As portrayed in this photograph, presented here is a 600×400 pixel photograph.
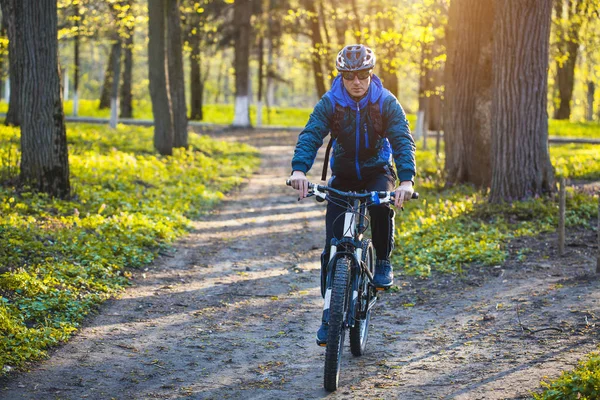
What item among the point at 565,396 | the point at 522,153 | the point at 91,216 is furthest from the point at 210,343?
the point at 522,153

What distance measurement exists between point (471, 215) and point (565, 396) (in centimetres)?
688

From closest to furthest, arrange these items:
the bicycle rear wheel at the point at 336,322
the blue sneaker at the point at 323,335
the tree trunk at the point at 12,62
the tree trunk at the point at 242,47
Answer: the bicycle rear wheel at the point at 336,322 < the blue sneaker at the point at 323,335 < the tree trunk at the point at 12,62 < the tree trunk at the point at 242,47

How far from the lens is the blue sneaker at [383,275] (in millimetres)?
5809

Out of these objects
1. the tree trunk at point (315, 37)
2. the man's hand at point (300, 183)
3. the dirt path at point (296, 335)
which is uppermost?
the tree trunk at point (315, 37)

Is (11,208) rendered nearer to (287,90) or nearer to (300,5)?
(300,5)

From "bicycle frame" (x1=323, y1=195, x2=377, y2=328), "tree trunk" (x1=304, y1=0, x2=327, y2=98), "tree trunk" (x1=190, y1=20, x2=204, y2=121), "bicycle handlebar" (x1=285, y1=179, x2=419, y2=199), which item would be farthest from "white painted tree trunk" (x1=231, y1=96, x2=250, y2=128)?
"bicycle handlebar" (x1=285, y1=179, x2=419, y2=199)

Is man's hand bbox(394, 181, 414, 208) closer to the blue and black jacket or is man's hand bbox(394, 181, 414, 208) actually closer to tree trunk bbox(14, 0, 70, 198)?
the blue and black jacket

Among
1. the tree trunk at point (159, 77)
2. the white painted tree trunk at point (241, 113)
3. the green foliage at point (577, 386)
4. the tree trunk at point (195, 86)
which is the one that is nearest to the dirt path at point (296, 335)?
the green foliage at point (577, 386)

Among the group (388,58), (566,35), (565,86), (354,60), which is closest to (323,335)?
(354,60)

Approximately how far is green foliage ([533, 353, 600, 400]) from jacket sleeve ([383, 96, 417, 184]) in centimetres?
169

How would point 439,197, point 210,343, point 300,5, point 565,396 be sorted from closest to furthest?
point 565,396, point 210,343, point 439,197, point 300,5

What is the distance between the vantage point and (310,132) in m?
5.34

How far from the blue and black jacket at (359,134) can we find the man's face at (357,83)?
6cm

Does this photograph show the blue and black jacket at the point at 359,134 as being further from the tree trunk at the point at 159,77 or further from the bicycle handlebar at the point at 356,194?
the tree trunk at the point at 159,77
